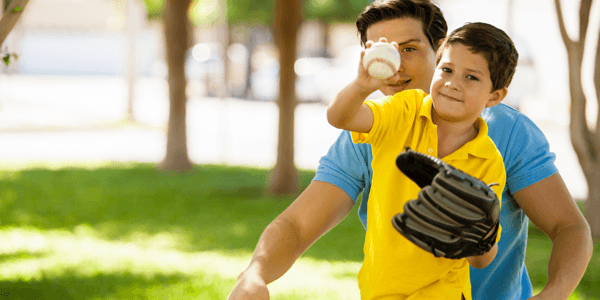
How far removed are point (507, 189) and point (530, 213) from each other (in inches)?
4.2

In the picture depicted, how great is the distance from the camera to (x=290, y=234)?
83.7 inches

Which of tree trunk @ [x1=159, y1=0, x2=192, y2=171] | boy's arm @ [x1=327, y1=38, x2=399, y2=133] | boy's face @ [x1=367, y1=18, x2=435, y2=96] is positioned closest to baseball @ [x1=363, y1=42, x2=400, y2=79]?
boy's arm @ [x1=327, y1=38, x2=399, y2=133]

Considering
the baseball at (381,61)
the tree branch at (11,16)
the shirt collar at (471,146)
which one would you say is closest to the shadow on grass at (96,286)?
the tree branch at (11,16)

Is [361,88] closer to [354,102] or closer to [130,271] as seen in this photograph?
[354,102]

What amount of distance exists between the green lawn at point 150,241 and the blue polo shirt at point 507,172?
303 cm

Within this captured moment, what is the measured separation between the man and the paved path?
8.38m

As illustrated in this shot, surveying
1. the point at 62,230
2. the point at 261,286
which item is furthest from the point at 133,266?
the point at 261,286

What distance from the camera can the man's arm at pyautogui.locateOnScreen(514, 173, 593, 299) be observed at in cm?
201

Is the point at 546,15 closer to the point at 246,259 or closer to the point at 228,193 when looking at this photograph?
the point at 228,193

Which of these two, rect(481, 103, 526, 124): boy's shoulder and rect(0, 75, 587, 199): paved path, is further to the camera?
rect(0, 75, 587, 199): paved path

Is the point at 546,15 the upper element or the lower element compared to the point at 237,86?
upper

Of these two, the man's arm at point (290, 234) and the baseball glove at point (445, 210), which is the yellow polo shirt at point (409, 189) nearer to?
the baseball glove at point (445, 210)

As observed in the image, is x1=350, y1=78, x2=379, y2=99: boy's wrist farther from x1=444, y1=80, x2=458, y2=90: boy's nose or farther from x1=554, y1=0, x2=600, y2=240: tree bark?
x1=554, y1=0, x2=600, y2=240: tree bark

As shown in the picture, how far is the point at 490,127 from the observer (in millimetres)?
2266
